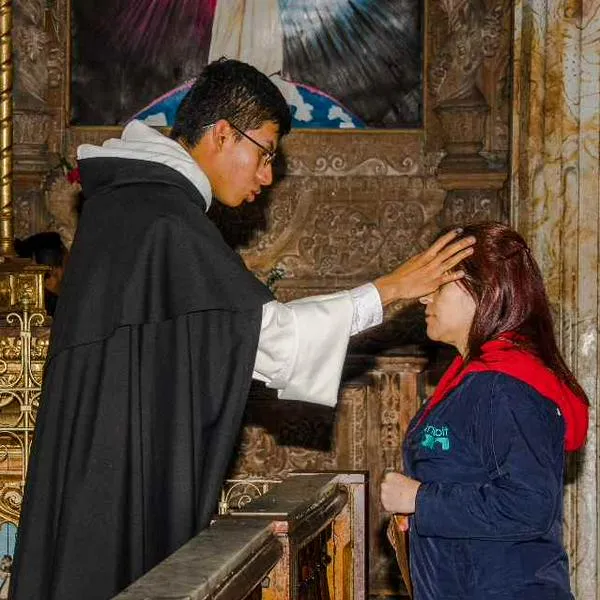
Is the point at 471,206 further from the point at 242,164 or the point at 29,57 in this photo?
the point at 242,164

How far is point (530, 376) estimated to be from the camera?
3.01 meters

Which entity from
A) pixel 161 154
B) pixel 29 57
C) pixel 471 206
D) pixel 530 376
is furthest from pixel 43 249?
pixel 530 376

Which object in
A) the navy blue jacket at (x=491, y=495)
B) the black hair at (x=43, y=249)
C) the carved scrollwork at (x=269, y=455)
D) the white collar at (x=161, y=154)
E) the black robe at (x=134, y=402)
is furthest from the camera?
the black hair at (x=43, y=249)

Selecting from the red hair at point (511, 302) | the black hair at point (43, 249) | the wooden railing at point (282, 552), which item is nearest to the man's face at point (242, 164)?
the wooden railing at point (282, 552)

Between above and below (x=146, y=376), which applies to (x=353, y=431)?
below

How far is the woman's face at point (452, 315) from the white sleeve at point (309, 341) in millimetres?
481

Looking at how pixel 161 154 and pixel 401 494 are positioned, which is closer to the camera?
pixel 401 494

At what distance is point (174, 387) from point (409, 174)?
4.68 m

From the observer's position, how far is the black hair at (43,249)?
742 centimetres

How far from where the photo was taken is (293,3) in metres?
8.20

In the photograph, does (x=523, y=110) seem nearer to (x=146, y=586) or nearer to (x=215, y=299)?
(x=215, y=299)

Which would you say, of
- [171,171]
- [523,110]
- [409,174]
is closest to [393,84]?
[409,174]

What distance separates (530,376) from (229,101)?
54.9 inches

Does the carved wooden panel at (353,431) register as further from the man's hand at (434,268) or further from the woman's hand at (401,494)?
the woman's hand at (401,494)
